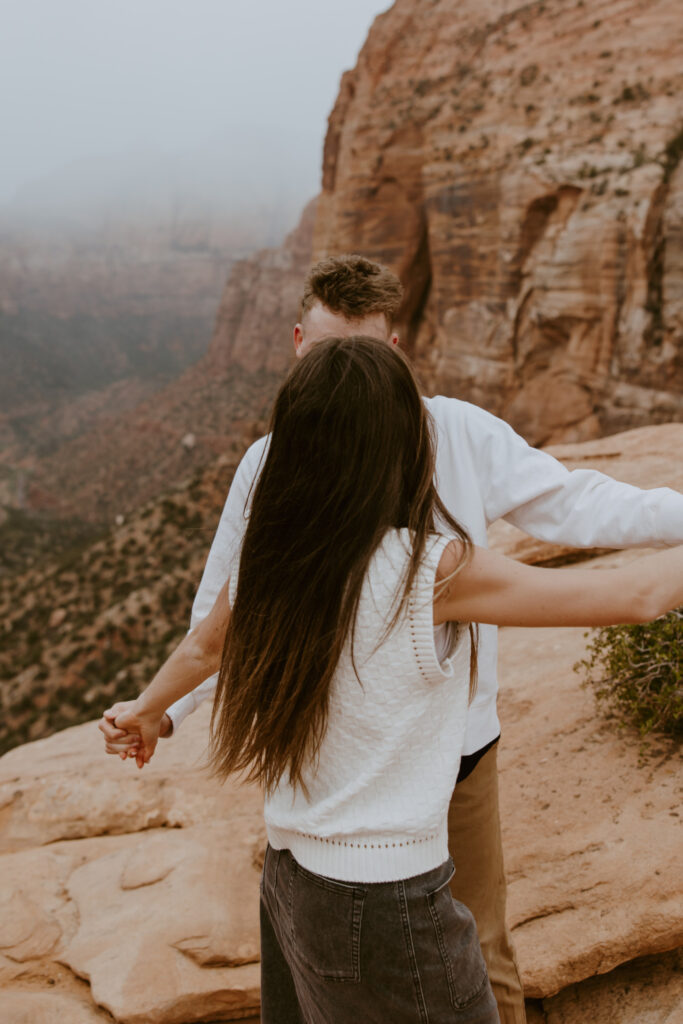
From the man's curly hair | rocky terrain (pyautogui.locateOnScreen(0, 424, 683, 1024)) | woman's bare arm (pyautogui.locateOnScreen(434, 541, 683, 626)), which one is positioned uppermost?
the man's curly hair

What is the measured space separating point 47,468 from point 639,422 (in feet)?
205

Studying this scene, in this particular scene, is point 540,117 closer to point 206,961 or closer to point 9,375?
point 206,961

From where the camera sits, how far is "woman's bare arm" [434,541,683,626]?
1409 mm

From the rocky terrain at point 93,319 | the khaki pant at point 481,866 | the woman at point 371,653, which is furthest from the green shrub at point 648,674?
the rocky terrain at point 93,319

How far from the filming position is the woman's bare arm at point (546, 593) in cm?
141

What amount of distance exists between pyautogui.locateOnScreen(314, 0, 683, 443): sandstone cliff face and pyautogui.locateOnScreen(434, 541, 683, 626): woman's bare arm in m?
17.9

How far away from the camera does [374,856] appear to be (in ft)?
4.57

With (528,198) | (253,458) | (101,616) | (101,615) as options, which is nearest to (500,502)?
(253,458)

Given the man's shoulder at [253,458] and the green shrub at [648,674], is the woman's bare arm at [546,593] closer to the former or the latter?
the man's shoulder at [253,458]

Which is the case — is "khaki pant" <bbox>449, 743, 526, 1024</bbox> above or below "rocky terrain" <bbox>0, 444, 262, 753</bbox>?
above

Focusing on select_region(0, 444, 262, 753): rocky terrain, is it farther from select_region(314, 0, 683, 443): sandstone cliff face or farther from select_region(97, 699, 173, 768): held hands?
select_region(97, 699, 173, 768): held hands

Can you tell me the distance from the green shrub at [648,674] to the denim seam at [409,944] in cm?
192

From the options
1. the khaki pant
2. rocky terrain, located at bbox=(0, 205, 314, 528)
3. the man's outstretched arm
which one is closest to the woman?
the man's outstretched arm

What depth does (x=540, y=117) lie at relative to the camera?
21.5 meters
